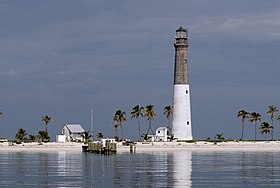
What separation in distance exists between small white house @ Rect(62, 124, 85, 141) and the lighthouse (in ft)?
89.8

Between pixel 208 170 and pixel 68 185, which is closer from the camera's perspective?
pixel 68 185

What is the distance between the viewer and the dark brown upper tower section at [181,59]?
108 meters

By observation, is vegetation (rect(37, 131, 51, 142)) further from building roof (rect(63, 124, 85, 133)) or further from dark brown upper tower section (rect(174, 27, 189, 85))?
dark brown upper tower section (rect(174, 27, 189, 85))

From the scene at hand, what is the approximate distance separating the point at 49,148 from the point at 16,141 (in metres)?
9.85

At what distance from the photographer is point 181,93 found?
10800 cm

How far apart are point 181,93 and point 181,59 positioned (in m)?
5.28

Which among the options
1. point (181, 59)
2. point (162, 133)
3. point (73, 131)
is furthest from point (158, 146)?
point (73, 131)

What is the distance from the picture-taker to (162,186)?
45.5m

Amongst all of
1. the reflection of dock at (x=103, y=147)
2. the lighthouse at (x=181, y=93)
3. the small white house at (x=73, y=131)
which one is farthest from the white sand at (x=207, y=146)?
the small white house at (x=73, y=131)

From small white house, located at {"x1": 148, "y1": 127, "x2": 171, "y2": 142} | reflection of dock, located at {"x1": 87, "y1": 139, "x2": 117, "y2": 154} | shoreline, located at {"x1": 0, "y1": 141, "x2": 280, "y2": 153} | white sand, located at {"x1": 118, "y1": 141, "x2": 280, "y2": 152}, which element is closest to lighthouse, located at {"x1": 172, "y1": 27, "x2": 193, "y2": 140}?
white sand, located at {"x1": 118, "y1": 141, "x2": 280, "y2": 152}

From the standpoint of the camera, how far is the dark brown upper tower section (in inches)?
4257

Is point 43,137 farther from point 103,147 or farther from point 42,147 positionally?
point 103,147

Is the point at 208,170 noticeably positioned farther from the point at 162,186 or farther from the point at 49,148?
the point at 49,148

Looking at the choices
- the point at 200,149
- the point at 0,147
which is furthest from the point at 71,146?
the point at 200,149
